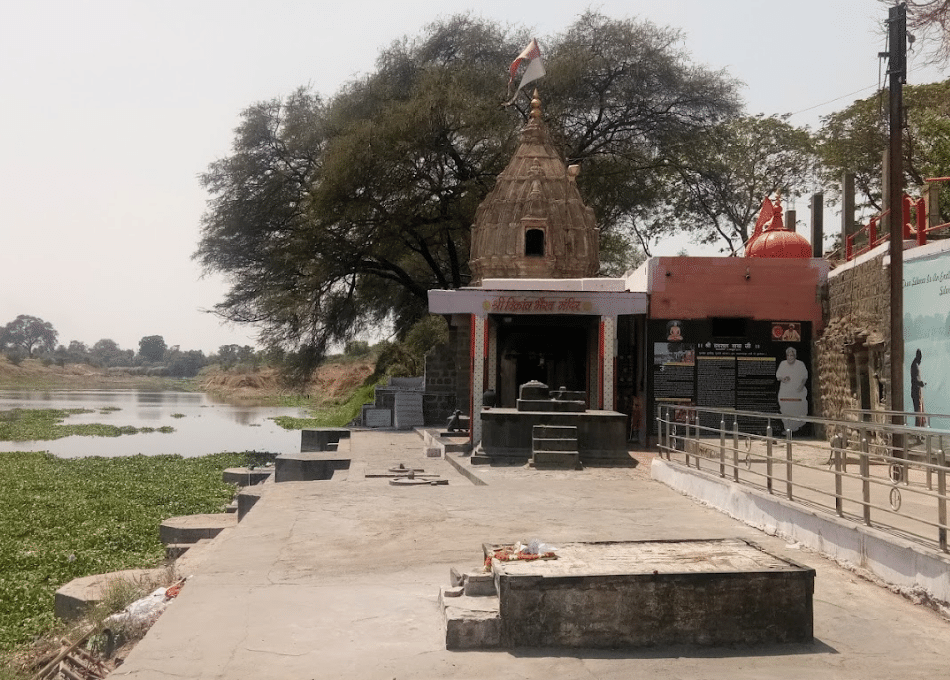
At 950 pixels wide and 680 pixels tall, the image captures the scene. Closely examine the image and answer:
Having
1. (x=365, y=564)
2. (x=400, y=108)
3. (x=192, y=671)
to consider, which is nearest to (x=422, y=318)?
(x=400, y=108)

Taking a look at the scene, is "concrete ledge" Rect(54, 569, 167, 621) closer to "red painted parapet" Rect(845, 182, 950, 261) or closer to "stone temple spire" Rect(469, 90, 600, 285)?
"red painted parapet" Rect(845, 182, 950, 261)

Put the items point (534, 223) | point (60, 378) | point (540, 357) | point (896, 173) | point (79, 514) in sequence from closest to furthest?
point (896, 173) → point (79, 514) → point (540, 357) → point (534, 223) → point (60, 378)

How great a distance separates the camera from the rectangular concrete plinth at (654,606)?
5.60 meters

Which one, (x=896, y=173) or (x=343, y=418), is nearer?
(x=896, y=173)

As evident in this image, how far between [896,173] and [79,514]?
42.6 feet

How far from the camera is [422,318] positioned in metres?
37.4

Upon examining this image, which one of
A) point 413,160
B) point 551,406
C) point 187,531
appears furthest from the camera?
point 413,160

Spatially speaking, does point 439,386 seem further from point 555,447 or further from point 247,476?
point 555,447

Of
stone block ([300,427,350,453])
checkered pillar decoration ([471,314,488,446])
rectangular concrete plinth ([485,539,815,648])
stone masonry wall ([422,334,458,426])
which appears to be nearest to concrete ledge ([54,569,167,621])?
→ rectangular concrete plinth ([485,539,815,648])

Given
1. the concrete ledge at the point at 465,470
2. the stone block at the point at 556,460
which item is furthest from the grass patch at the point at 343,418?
the stone block at the point at 556,460

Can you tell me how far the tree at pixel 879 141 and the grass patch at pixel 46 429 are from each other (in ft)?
88.6

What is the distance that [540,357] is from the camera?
21484mm

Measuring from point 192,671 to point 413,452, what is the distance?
44.1ft

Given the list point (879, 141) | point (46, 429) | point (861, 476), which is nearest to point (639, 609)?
point (861, 476)
